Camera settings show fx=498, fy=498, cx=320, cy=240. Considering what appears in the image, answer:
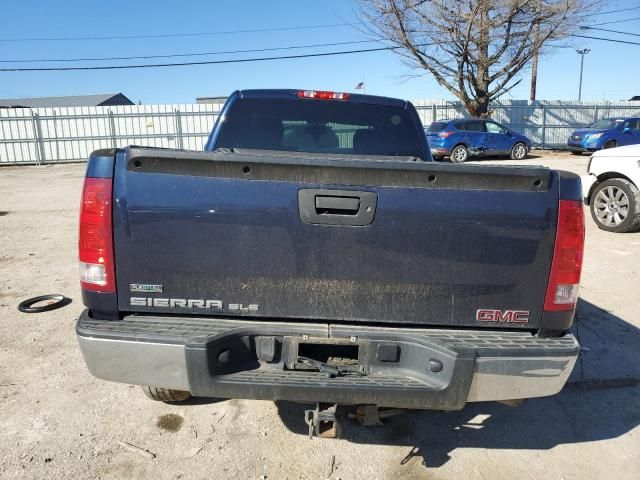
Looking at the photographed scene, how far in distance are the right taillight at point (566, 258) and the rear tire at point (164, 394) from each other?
212 cm

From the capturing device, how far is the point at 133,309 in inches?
88.9

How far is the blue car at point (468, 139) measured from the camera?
1905 cm

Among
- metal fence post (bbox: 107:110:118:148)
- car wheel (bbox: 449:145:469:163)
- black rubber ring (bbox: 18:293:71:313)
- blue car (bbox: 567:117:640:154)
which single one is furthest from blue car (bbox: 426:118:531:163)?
black rubber ring (bbox: 18:293:71:313)

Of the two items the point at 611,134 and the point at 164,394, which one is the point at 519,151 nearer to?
the point at 611,134

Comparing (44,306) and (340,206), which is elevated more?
(340,206)

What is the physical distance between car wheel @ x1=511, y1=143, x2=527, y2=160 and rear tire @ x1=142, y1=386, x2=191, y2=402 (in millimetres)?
20420

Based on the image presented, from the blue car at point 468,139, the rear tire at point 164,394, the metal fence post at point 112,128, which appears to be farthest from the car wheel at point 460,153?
the rear tire at point 164,394

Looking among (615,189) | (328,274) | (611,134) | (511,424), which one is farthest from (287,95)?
(611,134)

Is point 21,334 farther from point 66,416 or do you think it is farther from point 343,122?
point 343,122

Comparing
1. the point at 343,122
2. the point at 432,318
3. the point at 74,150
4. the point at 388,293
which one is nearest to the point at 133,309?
the point at 388,293

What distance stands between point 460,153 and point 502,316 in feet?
59.6

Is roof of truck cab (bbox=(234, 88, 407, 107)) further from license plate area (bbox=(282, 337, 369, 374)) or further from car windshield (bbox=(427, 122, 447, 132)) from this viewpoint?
car windshield (bbox=(427, 122, 447, 132))

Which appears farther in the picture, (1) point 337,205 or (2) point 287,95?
(2) point 287,95

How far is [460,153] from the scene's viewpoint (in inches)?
764
